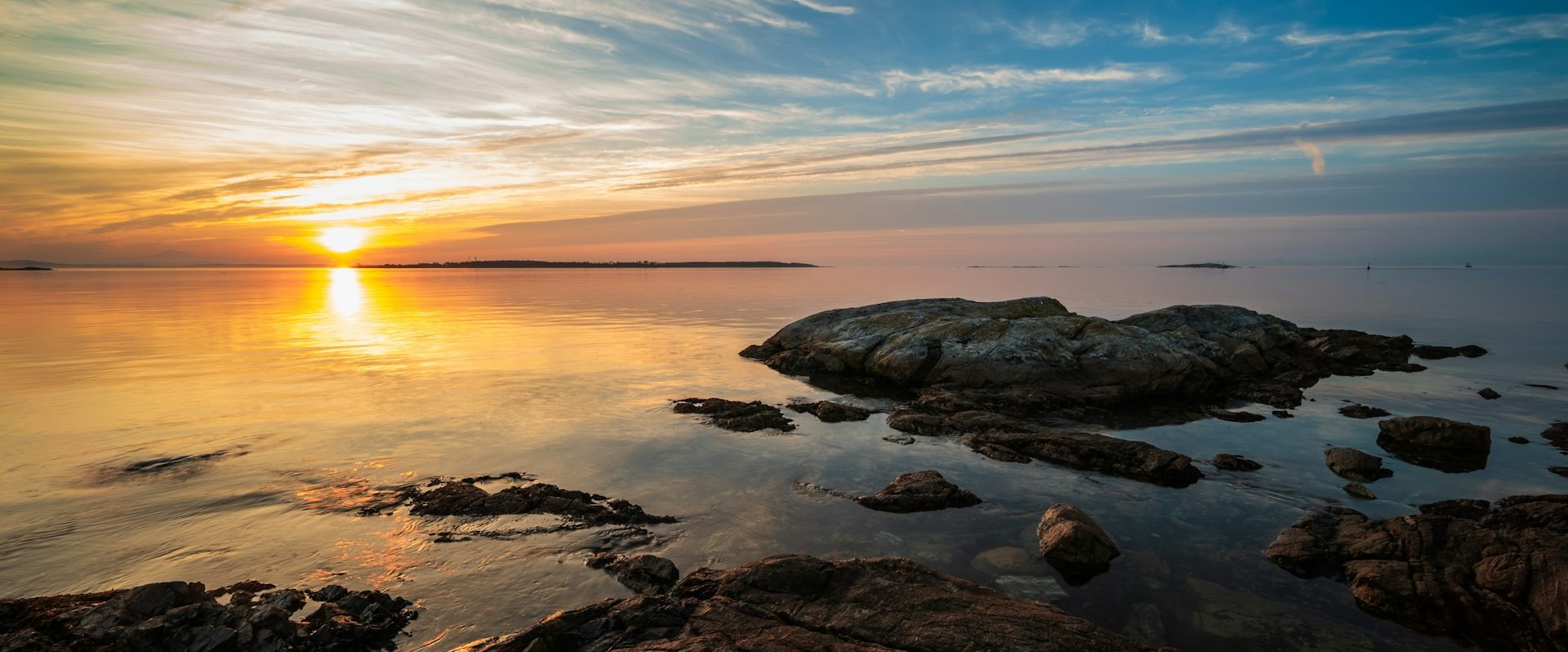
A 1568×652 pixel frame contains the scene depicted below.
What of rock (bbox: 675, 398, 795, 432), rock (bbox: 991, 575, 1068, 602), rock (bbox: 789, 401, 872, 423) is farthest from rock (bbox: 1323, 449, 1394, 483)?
rock (bbox: 675, 398, 795, 432)

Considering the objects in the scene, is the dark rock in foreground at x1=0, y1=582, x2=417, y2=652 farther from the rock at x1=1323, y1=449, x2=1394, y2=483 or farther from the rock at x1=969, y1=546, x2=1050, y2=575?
the rock at x1=1323, y1=449, x2=1394, y2=483

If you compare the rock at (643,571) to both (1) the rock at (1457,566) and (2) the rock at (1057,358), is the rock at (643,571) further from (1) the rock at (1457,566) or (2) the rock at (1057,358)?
(2) the rock at (1057,358)

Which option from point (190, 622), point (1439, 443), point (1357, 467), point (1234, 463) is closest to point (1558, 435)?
point (1439, 443)

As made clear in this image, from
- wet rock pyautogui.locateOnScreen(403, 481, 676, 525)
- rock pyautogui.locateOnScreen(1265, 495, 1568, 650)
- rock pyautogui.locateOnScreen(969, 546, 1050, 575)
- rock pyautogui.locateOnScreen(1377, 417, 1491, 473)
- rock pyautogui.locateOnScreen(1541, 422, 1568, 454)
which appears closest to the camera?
rock pyautogui.locateOnScreen(1265, 495, 1568, 650)

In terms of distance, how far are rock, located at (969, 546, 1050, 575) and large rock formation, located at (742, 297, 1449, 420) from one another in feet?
29.5

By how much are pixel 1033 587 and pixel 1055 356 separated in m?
14.1

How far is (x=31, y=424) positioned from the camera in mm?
15805

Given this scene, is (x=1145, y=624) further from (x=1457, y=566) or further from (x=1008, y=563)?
(x=1457, y=566)

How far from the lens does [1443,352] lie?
29406 millimetres

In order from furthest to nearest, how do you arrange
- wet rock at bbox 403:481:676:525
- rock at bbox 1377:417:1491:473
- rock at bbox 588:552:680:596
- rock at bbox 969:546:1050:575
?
1. rock at bbox 1377:417:1491:473
2. wet rock at bbox 403:481:676:525
3. rock at bbox 969:546:1050:575
4. rock at bbox 588:552:680:596

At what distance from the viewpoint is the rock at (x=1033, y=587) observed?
8.01 meters

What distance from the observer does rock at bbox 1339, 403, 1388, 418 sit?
17.6 metres

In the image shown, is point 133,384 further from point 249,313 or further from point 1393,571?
point 249,313

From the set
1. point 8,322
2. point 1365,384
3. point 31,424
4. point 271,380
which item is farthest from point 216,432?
point 8,322
